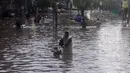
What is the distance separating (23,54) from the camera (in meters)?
18.3

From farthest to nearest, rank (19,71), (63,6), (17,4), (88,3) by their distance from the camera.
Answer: (63,6) → (17,4) → (88,3) → (19,71)

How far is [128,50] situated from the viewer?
2088 centimetres

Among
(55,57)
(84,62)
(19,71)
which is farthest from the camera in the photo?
(55,57)

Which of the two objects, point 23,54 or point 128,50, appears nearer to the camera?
point 23,54

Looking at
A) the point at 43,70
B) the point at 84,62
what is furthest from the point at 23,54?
the point at 43,70

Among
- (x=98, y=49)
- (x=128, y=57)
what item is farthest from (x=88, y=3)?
(x=128, y=57)

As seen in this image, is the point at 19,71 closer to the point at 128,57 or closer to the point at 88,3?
the point at 128,57

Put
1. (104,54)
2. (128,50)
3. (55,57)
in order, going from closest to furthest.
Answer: (55,57) < (104,54) < (128,50)

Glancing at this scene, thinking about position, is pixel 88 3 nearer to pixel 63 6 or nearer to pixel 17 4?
pixel 17 4

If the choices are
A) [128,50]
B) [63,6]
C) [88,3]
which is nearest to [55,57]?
[128,50]

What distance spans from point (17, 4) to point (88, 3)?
36191 millimetres

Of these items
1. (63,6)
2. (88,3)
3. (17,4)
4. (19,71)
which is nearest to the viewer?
(19,71)

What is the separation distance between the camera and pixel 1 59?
1681 cm

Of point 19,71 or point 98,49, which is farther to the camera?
point 98,49
